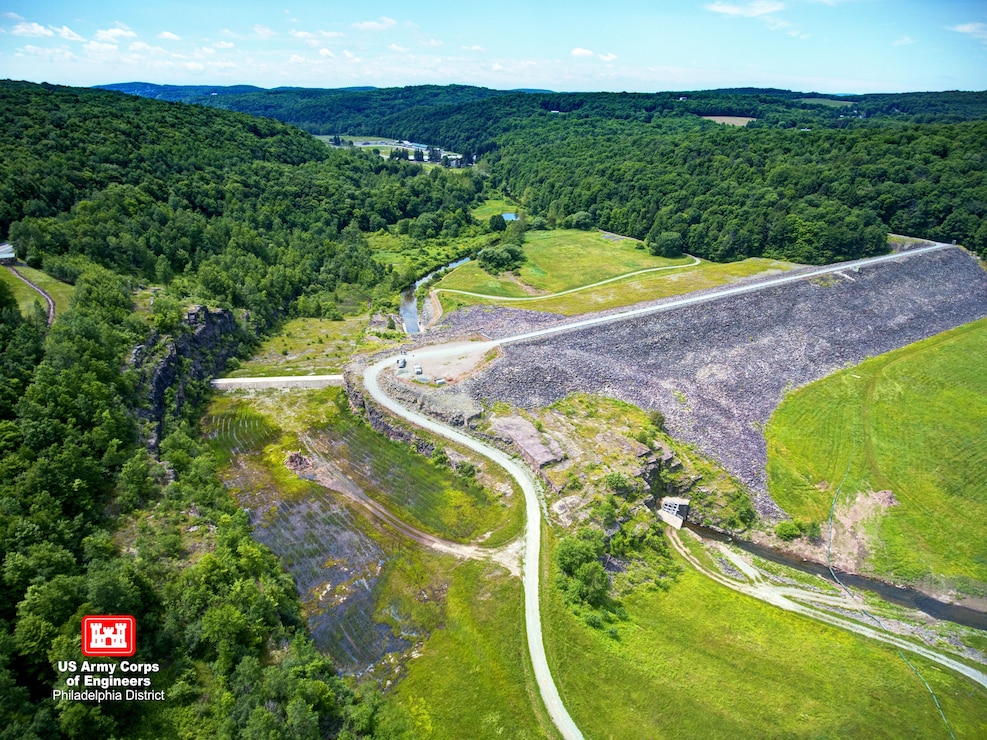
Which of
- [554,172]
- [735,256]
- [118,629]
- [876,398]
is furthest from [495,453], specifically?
[554,172]

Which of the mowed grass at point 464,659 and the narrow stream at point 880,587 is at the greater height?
the mowed grass at point 464,659

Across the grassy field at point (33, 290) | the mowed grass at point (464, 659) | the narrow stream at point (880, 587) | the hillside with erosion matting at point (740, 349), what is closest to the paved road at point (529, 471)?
the mowed grass at point (464, 659)

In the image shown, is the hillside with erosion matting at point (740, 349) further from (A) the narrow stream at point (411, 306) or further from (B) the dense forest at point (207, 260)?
(B) the dense forest at point (207, 260)

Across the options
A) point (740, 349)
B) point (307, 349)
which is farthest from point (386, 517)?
point (740, 349)

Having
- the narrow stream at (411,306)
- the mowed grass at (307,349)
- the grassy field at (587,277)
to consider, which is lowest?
the mowed grass at (307,349)

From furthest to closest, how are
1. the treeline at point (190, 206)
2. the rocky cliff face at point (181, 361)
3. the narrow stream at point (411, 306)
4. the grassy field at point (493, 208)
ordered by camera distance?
the grassy field at point (493, 208) < the narrow stream at point (411, 306) < the treeline at point (190, 206) < the rocky cliff face at point (181, 361)

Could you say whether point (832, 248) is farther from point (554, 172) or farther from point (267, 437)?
point (267, 437)
